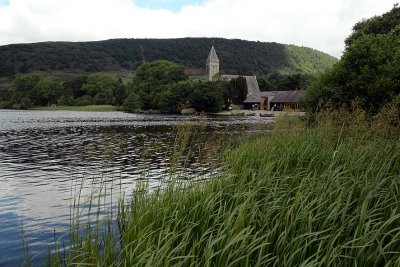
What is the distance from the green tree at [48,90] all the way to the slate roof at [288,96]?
3779 inches

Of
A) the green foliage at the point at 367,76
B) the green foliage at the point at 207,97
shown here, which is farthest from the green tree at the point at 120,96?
the green foliage at the point at 367,76

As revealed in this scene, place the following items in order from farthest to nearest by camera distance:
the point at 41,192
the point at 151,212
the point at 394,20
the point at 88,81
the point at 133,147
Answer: the point at 88,81 < the point at 394,20 < the point at 133,147 < the point at 41,192 < the point at 151,212

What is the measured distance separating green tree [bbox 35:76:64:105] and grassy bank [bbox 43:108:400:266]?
510ft

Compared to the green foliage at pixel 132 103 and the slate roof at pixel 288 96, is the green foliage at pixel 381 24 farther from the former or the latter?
the green foliage at pixel 132 103

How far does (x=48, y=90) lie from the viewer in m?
152

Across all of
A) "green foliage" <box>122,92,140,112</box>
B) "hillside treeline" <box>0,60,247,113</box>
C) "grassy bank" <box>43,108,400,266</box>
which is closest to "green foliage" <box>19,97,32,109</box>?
"hillside treeline" <box>0,60,247,113</box>

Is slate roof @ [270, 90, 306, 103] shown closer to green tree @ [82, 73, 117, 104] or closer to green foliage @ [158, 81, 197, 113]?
green foliage @ [158, 81, 197, 113]

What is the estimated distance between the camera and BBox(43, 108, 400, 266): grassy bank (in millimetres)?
4523

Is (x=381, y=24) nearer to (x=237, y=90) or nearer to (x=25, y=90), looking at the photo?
(x=237, y=90)

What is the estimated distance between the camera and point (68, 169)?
19594mm

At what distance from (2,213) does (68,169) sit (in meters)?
8.02

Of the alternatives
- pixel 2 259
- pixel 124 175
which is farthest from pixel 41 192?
pixel 2 259

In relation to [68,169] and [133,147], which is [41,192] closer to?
[68,169]

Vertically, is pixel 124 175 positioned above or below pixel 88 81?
below
